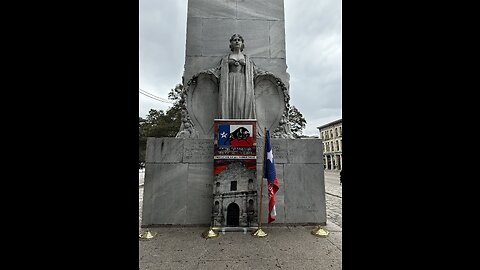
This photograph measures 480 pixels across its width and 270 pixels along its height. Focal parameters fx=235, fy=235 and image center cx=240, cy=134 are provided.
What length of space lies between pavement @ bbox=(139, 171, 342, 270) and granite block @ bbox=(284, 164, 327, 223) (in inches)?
21.2

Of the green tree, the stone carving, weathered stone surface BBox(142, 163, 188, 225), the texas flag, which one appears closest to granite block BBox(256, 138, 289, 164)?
the stone carving

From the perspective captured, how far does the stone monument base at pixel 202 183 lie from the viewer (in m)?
6.37

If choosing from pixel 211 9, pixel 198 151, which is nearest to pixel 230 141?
pixel 198 151

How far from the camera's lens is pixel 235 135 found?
251 inches

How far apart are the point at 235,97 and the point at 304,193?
141 inches

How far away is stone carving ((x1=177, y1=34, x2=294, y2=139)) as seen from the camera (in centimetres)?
752

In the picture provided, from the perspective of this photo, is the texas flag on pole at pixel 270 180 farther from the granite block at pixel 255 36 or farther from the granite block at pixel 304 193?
the granite block at pixel 255 36
